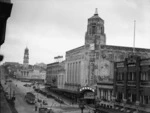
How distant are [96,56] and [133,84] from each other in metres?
28.9

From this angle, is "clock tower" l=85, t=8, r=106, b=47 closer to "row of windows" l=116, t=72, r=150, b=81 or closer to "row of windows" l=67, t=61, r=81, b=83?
"row of windows" l=67, t=61, r=81, b=83

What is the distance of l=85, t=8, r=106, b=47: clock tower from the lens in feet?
244

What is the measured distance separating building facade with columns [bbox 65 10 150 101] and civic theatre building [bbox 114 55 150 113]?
15534mm

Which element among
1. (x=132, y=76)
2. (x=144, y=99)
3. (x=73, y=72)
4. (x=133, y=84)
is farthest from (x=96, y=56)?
(x=144, y=99)

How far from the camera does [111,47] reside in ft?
226

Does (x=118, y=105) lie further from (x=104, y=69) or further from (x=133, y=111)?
(x=104, y=69)

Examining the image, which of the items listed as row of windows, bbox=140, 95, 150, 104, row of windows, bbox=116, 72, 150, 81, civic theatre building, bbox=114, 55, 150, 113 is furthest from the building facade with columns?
row of windows, bbox=140, 95, 150, 104

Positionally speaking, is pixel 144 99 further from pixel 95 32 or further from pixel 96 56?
pixel 95 32

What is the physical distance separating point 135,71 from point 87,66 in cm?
3112

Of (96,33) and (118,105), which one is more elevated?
(96,33)

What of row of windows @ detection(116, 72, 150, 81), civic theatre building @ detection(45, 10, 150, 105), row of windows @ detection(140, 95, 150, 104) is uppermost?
civic theatre building @ detection(45, 10, 150, 105)

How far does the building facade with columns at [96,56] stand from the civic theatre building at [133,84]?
15.5 meters

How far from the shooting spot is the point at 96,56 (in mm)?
69938

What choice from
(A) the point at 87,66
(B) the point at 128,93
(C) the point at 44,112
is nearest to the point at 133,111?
(B) the point at 128,93
